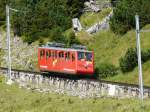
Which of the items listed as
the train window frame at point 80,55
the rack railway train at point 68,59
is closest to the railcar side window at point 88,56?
the rack railway train at point 68,59

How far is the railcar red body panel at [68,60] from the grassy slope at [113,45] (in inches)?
266

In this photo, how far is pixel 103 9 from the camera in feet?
320

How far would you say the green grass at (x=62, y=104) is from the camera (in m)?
44.1

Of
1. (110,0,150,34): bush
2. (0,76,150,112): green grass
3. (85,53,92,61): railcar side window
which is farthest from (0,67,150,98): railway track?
(110,0,150,34): bush

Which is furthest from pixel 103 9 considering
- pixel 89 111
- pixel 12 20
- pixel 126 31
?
pixel 89 111

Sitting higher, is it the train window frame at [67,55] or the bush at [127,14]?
the bush at [127,14]

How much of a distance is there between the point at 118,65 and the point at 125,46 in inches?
249

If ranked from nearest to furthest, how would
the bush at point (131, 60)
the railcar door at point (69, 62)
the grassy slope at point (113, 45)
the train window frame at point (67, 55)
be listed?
the railcar door at point (69, 62), the train window frame at point (67, 55), the grassy slope at point (113, 45), the bush at point (131, 60)

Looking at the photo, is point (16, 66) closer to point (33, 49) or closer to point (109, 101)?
point (33, 49)

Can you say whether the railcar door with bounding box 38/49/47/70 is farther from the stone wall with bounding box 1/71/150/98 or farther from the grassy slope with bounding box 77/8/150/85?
the grassy slope with bounding box 77/8/150/85

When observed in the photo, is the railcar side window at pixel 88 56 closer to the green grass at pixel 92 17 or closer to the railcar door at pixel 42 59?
the railcar door at pixel 42 59

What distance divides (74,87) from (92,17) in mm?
37154

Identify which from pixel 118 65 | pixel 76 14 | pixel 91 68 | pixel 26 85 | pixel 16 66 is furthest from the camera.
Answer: pixel 76 14

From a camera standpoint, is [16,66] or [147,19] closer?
[147,19]
